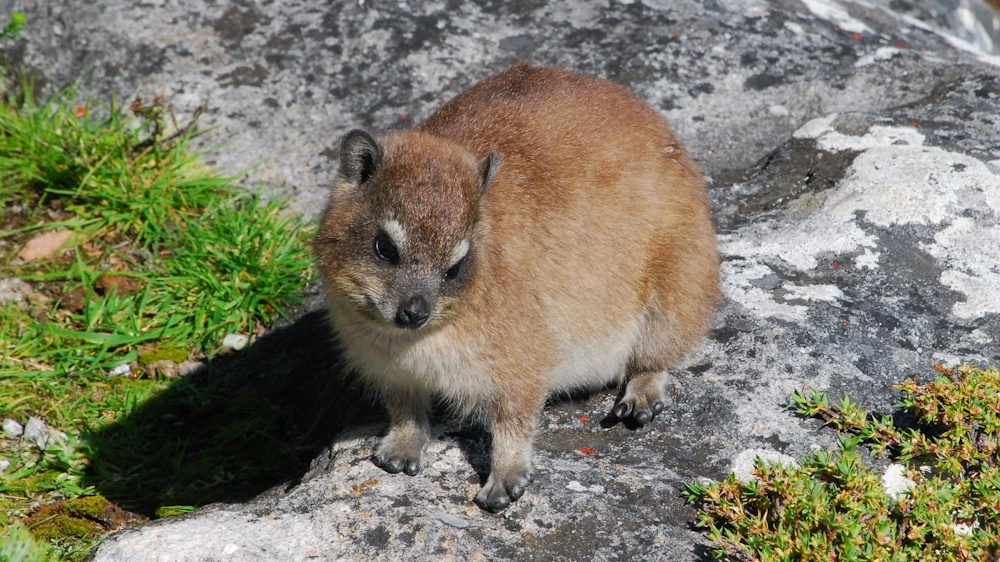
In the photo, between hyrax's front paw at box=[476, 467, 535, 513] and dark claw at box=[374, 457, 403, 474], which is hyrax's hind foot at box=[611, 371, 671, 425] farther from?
dark claw at box=[374, 457, 403, 474]

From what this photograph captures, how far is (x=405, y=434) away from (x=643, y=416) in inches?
47.1

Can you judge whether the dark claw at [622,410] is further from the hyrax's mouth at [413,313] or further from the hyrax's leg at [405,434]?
the hyrax's mouth at [413,313]

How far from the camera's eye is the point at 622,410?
4.80m

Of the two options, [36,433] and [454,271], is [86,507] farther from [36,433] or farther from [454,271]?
[454,271]

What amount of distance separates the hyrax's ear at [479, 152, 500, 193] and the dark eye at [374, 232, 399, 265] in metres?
0.51

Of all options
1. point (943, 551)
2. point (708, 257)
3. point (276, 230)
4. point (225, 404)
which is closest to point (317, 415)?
point (225, 404)

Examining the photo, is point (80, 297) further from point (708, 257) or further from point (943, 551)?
point (943, 551)

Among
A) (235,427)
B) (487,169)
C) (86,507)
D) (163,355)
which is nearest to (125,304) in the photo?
(163,355)

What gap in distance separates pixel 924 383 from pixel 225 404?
3970 millimetres

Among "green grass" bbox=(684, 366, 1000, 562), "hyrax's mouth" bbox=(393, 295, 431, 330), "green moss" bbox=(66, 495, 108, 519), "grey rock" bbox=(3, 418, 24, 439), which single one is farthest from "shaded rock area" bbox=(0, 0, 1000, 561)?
"grey rock" bbox=(3, 418, 24, 439)

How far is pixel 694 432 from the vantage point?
4578 mm

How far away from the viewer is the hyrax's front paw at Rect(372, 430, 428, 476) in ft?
14.4

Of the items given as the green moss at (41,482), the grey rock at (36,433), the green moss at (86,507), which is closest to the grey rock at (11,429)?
the grey rock at (36,433)

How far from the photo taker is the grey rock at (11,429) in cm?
536
